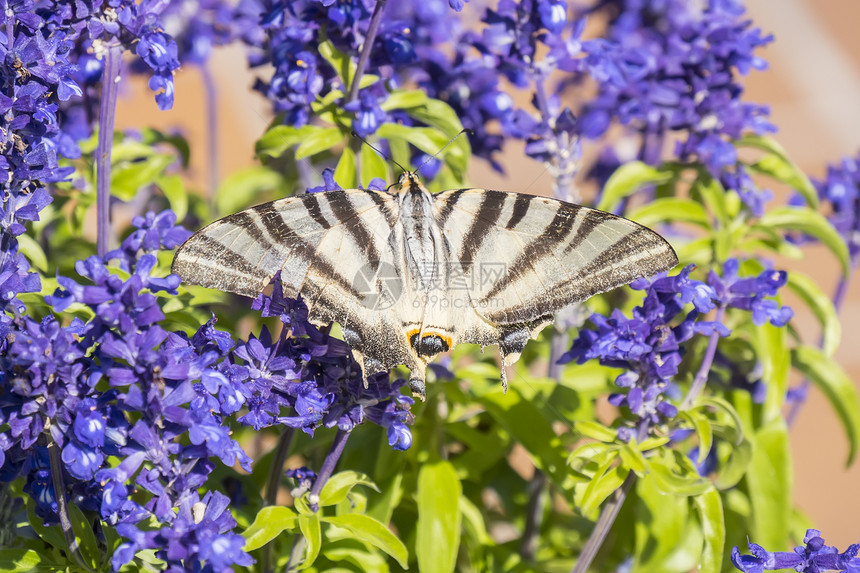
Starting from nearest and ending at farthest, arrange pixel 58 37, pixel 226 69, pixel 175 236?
pixel 58 37 < pixel 175 236 < pixel 226 69

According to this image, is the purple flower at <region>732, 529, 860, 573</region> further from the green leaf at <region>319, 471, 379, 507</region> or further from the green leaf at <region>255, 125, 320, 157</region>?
the green leaf at <region>255, 125, 320, 157</region>

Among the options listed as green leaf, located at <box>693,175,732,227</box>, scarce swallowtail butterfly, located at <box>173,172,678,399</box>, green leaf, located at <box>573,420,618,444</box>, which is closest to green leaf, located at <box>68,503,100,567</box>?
scarce swallowtail butterfly, located at <box>173,172,678,399</box>

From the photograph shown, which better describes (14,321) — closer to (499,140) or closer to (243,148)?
(499,140)

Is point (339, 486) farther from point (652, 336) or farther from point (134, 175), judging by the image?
point (134, 175)

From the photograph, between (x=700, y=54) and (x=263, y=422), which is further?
(x=700, y=54)

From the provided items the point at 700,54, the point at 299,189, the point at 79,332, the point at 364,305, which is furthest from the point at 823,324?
the point at 79,332

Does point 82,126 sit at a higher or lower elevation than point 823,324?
higher
